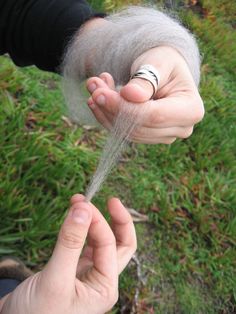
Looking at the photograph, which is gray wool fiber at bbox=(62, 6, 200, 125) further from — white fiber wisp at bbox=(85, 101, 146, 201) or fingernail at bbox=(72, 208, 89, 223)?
fingernail at bbox=(72, 208, 89, 223)

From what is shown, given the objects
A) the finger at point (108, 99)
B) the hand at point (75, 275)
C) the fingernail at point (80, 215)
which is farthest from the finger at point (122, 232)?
the finger at point (108, 99)

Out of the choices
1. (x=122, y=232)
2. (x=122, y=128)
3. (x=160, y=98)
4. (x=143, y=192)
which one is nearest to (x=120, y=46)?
(x=160, y=98)

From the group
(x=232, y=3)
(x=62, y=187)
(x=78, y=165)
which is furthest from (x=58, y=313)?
(x=232, y=3)

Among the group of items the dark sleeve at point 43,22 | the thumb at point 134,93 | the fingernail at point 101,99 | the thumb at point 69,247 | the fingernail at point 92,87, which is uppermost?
the thumb at point 134,93

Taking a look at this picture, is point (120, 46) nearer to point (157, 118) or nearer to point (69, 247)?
point (157, 118)

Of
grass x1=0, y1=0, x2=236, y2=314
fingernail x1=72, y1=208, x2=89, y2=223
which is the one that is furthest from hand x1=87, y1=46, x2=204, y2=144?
grass x1=0, y1=0, x2=236, y2=314

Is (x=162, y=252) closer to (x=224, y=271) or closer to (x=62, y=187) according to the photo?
(x=224, y=271)

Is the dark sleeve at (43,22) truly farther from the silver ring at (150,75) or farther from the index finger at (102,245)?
the index finger at (102,245)
